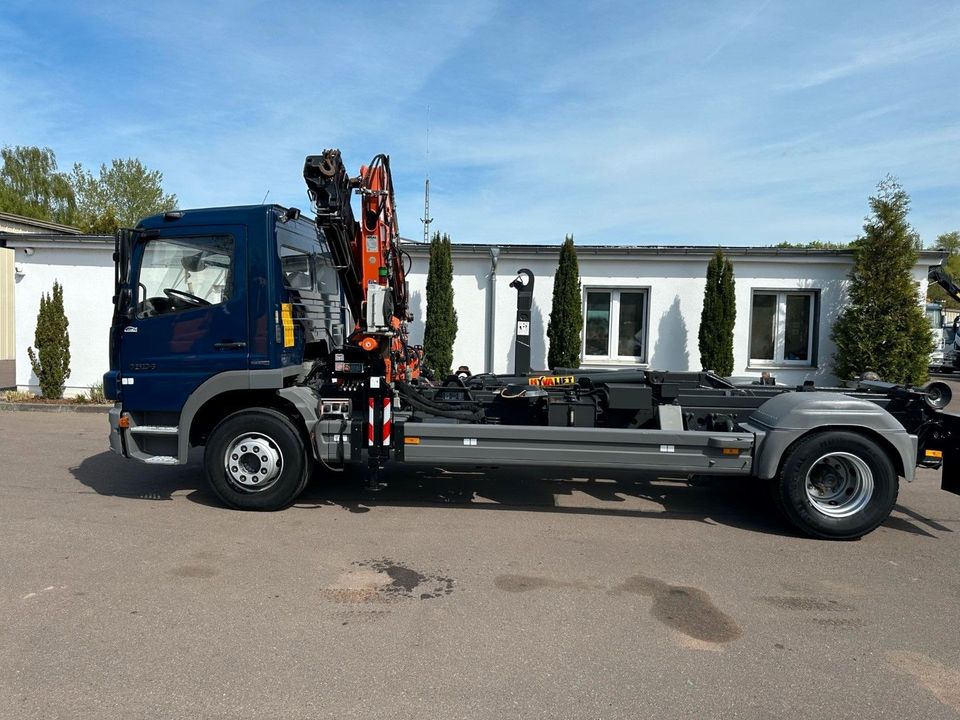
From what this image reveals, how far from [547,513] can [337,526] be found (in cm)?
196

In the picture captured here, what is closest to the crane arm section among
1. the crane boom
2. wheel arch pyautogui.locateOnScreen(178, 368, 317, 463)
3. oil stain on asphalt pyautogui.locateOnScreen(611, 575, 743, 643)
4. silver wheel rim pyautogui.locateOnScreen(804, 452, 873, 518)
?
silver wheel rim pyautogui.locateOnScreen(804, 452, 873, 518)

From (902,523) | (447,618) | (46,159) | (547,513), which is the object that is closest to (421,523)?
(547,513)

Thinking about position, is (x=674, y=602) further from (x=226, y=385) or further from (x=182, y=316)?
(x=182, y=316)

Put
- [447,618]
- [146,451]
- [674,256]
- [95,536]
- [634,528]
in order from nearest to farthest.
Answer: [447,618]
[95,536]
[634,528]
[146,451]
[674,256]

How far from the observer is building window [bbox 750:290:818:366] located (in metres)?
13.3

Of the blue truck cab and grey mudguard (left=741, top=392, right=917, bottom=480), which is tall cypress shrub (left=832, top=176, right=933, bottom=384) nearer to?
grey mudguard (left=741, top=392, right=917, bottom=480)

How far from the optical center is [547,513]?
6172mm

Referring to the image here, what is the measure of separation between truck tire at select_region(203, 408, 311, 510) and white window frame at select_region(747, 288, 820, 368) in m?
10.3

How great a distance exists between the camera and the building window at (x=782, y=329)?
43.7 ft

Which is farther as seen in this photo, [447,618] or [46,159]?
[46,159]

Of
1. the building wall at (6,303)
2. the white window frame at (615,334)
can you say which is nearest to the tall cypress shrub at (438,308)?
the white window frame at (615,334)

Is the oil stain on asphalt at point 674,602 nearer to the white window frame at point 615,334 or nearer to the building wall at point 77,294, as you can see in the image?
the white window frame at point 615,334

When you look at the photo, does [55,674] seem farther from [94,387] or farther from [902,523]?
[94,387]

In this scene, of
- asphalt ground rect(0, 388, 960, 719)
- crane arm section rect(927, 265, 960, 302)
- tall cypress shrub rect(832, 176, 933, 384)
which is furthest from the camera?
crane arm section rect(927, 265, 960, 302)
